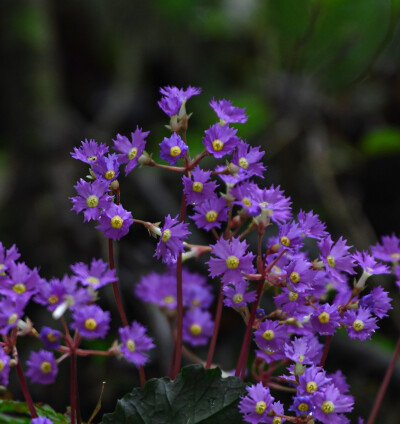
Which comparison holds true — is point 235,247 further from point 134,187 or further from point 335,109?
point 335,109

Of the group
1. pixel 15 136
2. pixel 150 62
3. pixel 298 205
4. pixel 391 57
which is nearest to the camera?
pixel 298 205

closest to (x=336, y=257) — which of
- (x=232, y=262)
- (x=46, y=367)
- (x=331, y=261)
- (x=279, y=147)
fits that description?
(x=331, y=261)

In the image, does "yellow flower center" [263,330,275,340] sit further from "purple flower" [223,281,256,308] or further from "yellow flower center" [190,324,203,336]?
"yellow flower center" [190,324,203,336]

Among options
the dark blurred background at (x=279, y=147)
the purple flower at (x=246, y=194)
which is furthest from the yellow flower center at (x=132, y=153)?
the dark blurred background at (x=279, y=147)

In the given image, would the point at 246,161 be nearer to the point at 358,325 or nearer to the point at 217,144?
the point at 217,144

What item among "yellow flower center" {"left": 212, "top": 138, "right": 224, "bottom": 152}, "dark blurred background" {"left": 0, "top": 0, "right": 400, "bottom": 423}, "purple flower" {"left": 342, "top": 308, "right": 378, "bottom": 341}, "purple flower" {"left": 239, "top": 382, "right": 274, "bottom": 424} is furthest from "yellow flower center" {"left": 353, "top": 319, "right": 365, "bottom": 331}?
"dark blurred background" {"left": 0, "top": 0, "right": 400, "bottom": 423}

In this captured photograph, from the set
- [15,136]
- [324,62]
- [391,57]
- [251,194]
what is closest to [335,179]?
[324,62]
